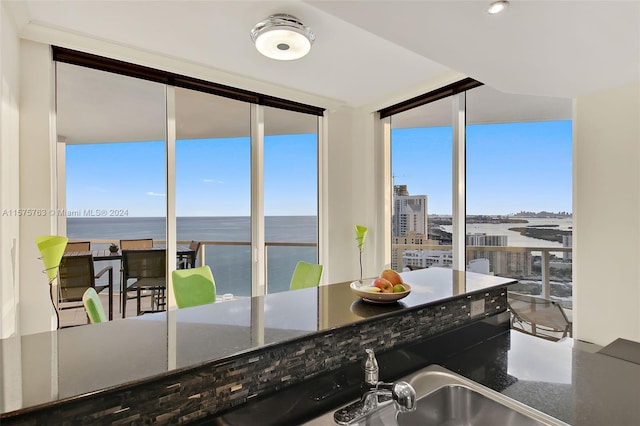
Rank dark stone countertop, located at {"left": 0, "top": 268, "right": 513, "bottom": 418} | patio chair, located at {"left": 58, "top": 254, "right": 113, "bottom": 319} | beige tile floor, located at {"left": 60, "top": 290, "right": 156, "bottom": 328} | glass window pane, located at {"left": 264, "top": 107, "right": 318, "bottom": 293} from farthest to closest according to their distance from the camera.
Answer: glass window pane, located at {"left": 264, "top": 107, "right": 318, "bottom": 293}, beige tile floor, located at {"left": 60, "top": 290, "right": 156, "bottom": 328}, patio chair, located at {"left": 58, "top": 254, "right": 113, "bottom": 319}, dark stone countertop, located at {"left": 0, "top": 268, "right": 513, "bottom": 418}

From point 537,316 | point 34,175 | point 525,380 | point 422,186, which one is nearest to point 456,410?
point 525,380

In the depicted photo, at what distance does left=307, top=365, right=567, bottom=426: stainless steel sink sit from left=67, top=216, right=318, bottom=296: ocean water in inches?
110

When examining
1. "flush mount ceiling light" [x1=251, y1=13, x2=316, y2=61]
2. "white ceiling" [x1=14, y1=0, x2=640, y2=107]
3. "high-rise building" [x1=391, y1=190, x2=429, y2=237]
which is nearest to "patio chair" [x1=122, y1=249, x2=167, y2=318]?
"white ceiling" [x1=14, y1=0, x2=640, y2=107]

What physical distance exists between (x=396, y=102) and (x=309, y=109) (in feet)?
3.38

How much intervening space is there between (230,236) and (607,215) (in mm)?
3291

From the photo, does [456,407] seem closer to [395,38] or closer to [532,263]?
[395,38]

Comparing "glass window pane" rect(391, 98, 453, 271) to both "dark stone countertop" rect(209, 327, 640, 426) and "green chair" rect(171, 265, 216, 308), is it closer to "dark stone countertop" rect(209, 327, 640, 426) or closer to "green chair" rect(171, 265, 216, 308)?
"dark stone countertop" rect(209, 327, 640, 426)

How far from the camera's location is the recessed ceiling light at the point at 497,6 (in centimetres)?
128

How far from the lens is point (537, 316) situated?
267cm

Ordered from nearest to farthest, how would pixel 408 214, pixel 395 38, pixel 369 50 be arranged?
pixel 395 38, pixel 369 50, pixel 408 214

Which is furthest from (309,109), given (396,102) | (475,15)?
(475,15)

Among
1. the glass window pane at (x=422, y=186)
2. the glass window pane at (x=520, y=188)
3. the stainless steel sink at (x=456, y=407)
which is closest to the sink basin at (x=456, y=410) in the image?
the stainless steel sink at (x=456, y=407)

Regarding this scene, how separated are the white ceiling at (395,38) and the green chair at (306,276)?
176 centimetres

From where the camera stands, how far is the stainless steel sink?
93cm
